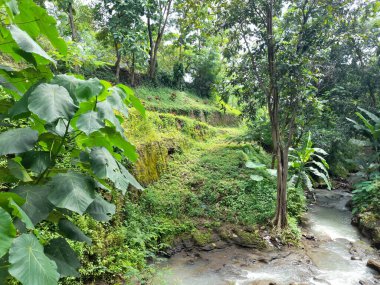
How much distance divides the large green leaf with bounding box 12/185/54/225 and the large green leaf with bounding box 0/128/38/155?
0.19 m

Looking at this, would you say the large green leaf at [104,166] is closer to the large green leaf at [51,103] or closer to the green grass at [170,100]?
the large green leaf at [51,103]

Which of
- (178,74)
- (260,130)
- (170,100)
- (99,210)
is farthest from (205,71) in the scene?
(99,210)

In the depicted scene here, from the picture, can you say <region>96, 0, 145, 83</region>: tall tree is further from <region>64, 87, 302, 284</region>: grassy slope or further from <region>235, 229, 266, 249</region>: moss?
<region>235, 229, 266, 249</region>: moss

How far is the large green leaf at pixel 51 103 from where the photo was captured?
1281 mm

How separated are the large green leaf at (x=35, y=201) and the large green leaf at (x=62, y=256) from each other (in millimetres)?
195

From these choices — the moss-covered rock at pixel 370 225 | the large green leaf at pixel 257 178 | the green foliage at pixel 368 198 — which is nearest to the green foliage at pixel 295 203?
the large green leaf at pixel 257 178

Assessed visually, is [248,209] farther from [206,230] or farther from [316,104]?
[316,104]

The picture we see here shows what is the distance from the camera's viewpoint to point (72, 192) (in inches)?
54.1

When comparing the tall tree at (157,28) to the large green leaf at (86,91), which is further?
the tall tree at (157,28)

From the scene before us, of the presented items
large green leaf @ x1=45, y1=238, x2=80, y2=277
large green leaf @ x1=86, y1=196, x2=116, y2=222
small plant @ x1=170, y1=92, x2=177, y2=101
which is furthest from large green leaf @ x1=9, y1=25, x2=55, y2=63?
small plant @ x1=170, y1=92, x2=177, y2=101

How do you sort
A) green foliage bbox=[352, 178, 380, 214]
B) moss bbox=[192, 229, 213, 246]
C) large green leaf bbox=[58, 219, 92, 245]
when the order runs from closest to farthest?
1. large green leaf bbox=[58, 219, 92, 245]
2. moss bbox=[192, 229, 213, 246]
3. green foliage bbox=[352, 178, 380, 214]

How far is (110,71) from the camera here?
12.4m

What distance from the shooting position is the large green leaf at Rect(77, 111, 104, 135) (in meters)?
1.35

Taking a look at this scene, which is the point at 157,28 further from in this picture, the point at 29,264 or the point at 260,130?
the point at 29,264
